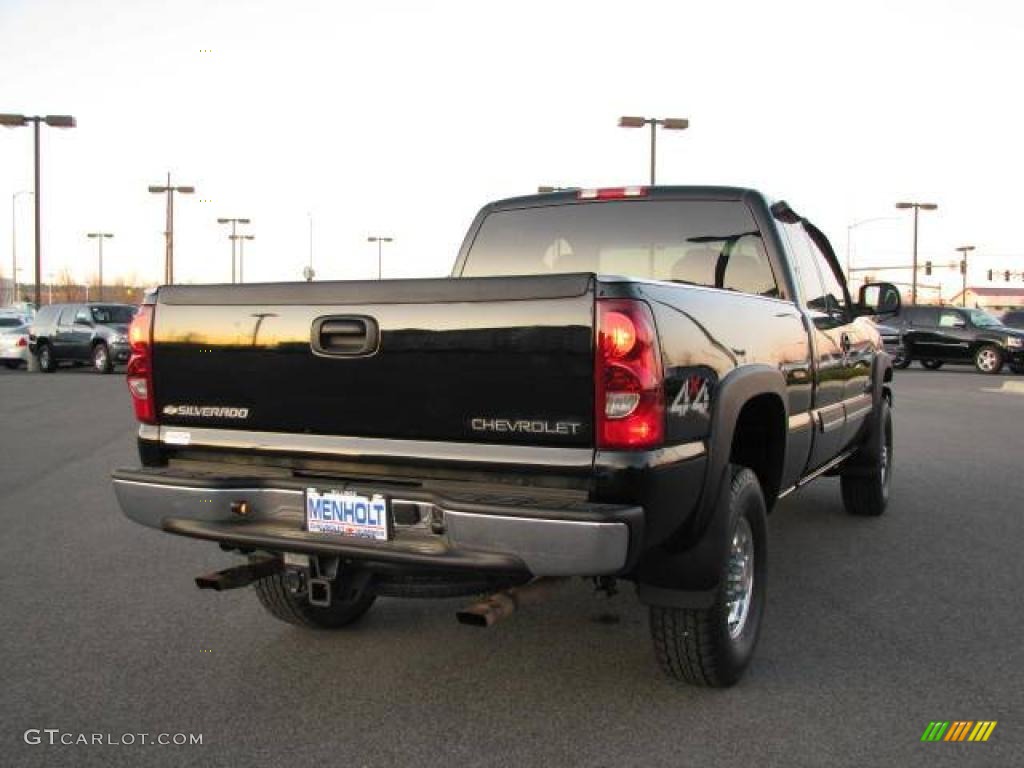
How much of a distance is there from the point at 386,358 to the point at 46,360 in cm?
2591

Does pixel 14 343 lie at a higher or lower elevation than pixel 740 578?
higher

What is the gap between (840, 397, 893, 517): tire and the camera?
22.0ft

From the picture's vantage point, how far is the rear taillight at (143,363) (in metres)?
3.85

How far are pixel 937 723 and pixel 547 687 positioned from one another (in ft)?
4.56

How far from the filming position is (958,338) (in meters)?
26.4

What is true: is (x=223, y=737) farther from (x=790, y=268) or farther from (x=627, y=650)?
(x=790, y=268)

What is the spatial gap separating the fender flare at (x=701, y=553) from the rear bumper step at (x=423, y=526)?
0.48 m

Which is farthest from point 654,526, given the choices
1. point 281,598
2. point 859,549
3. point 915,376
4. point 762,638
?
point 915,376

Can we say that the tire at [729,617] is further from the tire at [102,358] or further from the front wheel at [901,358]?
the front wheel at [901,358]

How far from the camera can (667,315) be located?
10.6 feet

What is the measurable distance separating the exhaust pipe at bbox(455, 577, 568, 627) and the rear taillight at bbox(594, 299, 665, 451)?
26.6 inches

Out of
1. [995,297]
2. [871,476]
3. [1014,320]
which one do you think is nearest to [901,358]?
[1014,320]

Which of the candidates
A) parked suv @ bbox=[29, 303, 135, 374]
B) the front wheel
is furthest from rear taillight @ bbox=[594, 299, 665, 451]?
the front wheel

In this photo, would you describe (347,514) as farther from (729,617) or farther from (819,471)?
(819,471)
